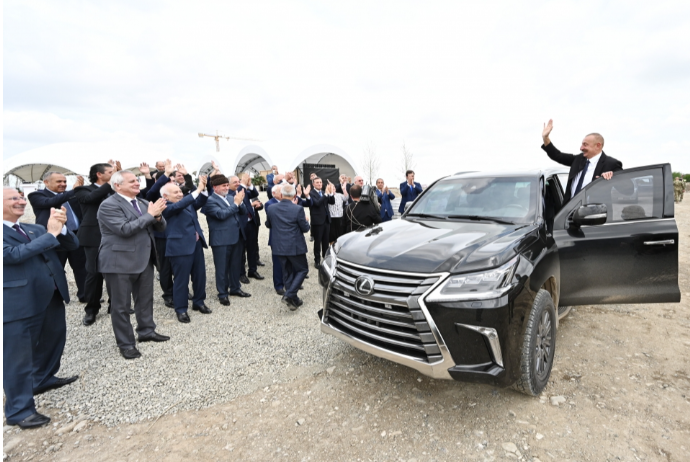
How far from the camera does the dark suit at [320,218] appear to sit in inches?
280

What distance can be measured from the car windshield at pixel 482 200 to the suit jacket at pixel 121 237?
2869 mm

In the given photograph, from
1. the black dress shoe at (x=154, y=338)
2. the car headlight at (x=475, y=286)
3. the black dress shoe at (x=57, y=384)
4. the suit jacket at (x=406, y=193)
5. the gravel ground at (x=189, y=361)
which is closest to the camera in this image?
the car headlight at (x=475, y=286)

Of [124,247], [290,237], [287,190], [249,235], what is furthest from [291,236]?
[124,247]

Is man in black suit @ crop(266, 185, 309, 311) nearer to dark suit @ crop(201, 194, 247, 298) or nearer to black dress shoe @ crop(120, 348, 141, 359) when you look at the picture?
dark suit @ crop(201, 194, 247, 298)

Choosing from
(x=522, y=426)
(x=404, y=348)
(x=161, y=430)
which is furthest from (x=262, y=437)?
(x=522, y=426)

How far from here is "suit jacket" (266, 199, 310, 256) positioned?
5262 mm

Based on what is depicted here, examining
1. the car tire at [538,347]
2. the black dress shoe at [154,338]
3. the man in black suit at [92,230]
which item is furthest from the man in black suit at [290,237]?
the car tire at [538,347]

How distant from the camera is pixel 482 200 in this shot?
396cm

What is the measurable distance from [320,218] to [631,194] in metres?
4.89

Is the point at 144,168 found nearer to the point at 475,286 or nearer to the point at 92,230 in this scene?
the point at 92,230

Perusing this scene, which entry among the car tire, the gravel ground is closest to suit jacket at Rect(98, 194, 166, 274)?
the gravel ground

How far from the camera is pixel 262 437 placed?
9.36 ft

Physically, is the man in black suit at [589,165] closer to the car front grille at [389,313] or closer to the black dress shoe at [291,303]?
the car front grille at [389,313]

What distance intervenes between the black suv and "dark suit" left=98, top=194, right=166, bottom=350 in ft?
6.31
